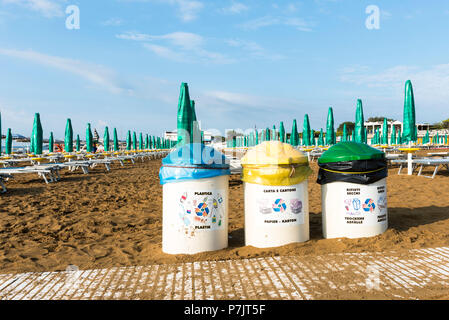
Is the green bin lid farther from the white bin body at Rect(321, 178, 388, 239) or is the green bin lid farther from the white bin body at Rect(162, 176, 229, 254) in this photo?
the white bin body at Rect(162, 176, 229, 254)

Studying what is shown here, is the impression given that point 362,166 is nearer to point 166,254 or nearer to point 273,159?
point 273,159

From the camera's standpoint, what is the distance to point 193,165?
3115 millimetres

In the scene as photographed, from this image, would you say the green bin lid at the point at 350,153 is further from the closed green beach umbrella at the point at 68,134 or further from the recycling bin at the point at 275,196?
the closed green beach umbrella at the point at 68,134

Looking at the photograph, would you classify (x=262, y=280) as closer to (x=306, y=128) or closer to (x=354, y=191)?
(x=354, y=191)

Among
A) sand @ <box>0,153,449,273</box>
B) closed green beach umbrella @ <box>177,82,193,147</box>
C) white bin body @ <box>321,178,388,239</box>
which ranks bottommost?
sand @ <box>0,153,449,273</box>

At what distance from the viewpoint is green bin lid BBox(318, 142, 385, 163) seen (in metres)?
3.38

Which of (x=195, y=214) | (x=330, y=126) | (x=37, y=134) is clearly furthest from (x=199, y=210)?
(x=330, y=126)

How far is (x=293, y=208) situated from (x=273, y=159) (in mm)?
512

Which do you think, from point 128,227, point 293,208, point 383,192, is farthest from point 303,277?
point 128,227

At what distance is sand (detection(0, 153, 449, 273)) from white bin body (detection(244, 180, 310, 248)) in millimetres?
103

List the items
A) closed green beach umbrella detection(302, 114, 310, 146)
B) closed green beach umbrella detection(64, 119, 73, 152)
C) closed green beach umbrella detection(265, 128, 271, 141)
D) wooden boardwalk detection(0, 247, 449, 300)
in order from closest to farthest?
wooden boardwalk detection(0, 247, 449, 300) < closed green beach umbrella detection(64, 119, 73, 152) < closed green beach umbrella detection(302, 114, 310, 146) < closed green beach umbrella detection(265, 128, 271, 141)

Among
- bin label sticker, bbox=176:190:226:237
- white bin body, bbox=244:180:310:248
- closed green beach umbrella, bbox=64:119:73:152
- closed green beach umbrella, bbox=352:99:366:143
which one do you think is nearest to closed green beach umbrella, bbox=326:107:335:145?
closed green beach umbrella, bbox=352:99:366:143

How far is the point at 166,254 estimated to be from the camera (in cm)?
334
